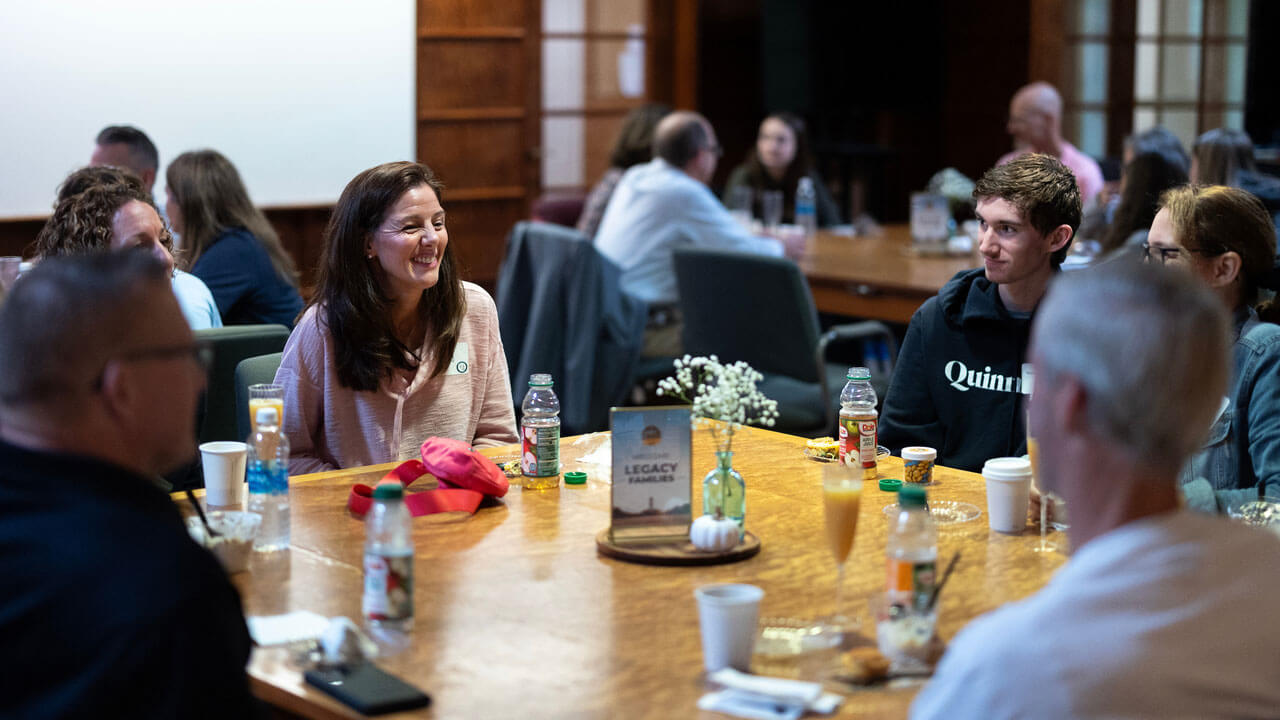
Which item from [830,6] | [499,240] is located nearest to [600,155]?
[499,240]

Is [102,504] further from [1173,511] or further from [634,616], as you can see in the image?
[1173,511]

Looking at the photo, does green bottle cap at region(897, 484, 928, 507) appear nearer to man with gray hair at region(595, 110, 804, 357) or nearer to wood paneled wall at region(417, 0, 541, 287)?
man with gray hair at region(595, 110, 804, 357)

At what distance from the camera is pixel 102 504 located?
136 centimetres

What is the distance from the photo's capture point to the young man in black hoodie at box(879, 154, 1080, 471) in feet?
9.62

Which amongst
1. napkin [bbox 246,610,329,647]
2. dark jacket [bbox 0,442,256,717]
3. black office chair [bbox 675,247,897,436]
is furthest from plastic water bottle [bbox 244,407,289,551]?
black office chair [bbox 675,247,897,436]

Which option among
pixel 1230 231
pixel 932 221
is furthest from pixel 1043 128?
pixel 1230 231

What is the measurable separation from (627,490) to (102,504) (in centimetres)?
98

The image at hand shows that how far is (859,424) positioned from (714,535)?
2.00 feet

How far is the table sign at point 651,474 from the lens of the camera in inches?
85.7

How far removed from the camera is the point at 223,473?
7.88ft

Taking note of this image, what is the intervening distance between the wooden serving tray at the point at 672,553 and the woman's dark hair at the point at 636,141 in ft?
14.8

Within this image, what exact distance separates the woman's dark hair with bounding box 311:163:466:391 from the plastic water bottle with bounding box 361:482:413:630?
3.39 ft

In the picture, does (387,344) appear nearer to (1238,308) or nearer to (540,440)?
(540,440)

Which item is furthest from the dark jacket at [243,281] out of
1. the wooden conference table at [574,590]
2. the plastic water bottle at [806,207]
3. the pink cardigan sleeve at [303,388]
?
the plastic water bottle at [806,207]
